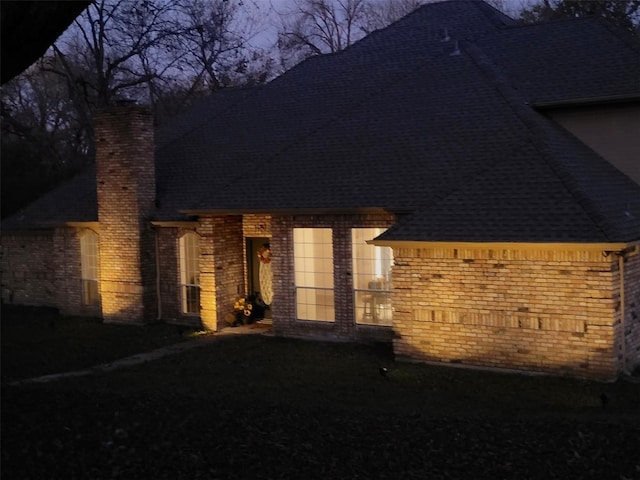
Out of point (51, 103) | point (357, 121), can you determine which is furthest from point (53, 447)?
point (51, 103)

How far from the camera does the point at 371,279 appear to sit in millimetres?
14719

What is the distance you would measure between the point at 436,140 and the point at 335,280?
3.52m

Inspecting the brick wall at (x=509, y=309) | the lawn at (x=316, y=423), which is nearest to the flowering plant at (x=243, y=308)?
the lawn at (x=316, y=423)

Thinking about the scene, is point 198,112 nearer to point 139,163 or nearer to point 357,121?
point 139,163

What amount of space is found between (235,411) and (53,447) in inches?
91.2

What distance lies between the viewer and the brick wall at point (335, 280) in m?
14.7

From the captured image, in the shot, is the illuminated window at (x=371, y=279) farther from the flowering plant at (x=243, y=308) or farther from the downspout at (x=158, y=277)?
the downspout at (x=158, y=277)

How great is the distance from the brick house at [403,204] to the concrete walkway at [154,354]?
0.60 m

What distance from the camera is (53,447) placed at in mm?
7422

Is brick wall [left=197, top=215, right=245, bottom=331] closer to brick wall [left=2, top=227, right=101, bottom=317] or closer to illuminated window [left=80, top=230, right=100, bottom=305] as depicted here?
illuminated window [left=80, top=230, right=100, bottom=305]

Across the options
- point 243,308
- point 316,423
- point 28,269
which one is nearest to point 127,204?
point 243,308

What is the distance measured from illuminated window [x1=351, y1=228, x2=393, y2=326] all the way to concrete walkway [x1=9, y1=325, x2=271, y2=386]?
8.49 ft

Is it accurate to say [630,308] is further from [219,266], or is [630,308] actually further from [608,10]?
[608,10]

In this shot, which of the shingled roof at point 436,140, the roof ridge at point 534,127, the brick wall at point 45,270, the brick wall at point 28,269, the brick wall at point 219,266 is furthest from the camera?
the brick wall at point 28,269
